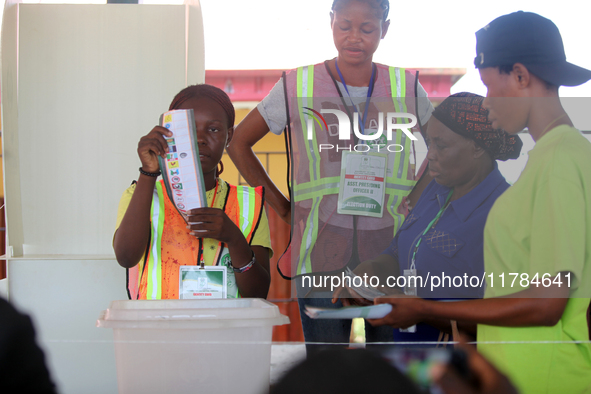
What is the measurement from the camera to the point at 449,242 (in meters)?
1.31

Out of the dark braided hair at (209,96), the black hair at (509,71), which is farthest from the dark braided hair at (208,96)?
the black hair at (509,71)

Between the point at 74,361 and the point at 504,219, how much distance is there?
2.92 ft

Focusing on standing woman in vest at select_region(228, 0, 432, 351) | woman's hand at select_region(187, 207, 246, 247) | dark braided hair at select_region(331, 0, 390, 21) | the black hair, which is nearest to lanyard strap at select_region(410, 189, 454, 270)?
standing woman in vest at select_region(228, 0, 432, 351)

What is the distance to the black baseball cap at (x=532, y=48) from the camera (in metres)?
1.10

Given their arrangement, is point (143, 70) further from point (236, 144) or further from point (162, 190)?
point (162, 190)

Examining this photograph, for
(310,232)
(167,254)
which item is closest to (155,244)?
(167,254)

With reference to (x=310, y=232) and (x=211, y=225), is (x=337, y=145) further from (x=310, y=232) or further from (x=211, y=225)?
(x=211, y=225)

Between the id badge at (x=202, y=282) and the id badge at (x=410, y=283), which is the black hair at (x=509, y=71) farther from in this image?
the id badge at (x=202, y=282)

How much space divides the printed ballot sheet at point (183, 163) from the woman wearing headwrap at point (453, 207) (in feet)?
1.57

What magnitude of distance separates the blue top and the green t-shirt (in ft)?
0.47

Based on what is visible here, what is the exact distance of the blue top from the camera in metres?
1.22

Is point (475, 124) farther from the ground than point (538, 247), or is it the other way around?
point (475, 124)

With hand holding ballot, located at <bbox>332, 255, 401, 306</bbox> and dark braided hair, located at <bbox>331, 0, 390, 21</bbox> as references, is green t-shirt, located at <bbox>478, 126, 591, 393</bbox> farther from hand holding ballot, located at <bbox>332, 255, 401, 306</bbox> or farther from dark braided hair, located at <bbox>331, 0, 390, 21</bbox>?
dark braided hair, located at <bbox>331, 0, 390, 21</bbox>

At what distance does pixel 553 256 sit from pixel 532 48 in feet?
1.43
